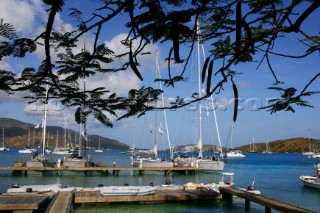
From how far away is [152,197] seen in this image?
19.3 metres

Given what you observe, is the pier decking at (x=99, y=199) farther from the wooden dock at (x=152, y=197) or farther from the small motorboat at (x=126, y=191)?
the small motorboat at (x=126, y=191)

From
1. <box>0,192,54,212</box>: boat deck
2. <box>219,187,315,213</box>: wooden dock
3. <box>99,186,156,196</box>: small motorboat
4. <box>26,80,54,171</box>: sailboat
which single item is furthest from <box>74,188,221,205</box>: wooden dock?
<box>26,80,54,171</box>: sailboat

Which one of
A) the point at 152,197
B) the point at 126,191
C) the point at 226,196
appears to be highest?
the point at 126,191

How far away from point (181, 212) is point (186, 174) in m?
24.0

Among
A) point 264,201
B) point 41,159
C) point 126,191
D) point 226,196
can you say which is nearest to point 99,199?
point 126,191

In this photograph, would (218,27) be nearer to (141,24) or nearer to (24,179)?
(141,24)

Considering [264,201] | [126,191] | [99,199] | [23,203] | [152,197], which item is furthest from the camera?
[152,197]

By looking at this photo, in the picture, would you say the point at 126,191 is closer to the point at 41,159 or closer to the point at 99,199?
the point at 99,199

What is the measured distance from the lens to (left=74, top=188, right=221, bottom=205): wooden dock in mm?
18234

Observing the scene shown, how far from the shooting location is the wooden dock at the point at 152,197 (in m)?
18.2

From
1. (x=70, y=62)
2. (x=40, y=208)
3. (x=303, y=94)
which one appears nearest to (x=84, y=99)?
(x=70, y=62)

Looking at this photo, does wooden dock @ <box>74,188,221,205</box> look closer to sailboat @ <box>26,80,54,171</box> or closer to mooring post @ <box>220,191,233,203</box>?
mooring post @ <box>220,191,233,203</box>

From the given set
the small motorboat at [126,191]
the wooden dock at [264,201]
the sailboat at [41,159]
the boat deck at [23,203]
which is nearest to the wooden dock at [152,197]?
the small motorboat at [126,191]

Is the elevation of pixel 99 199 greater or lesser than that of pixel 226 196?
greater
